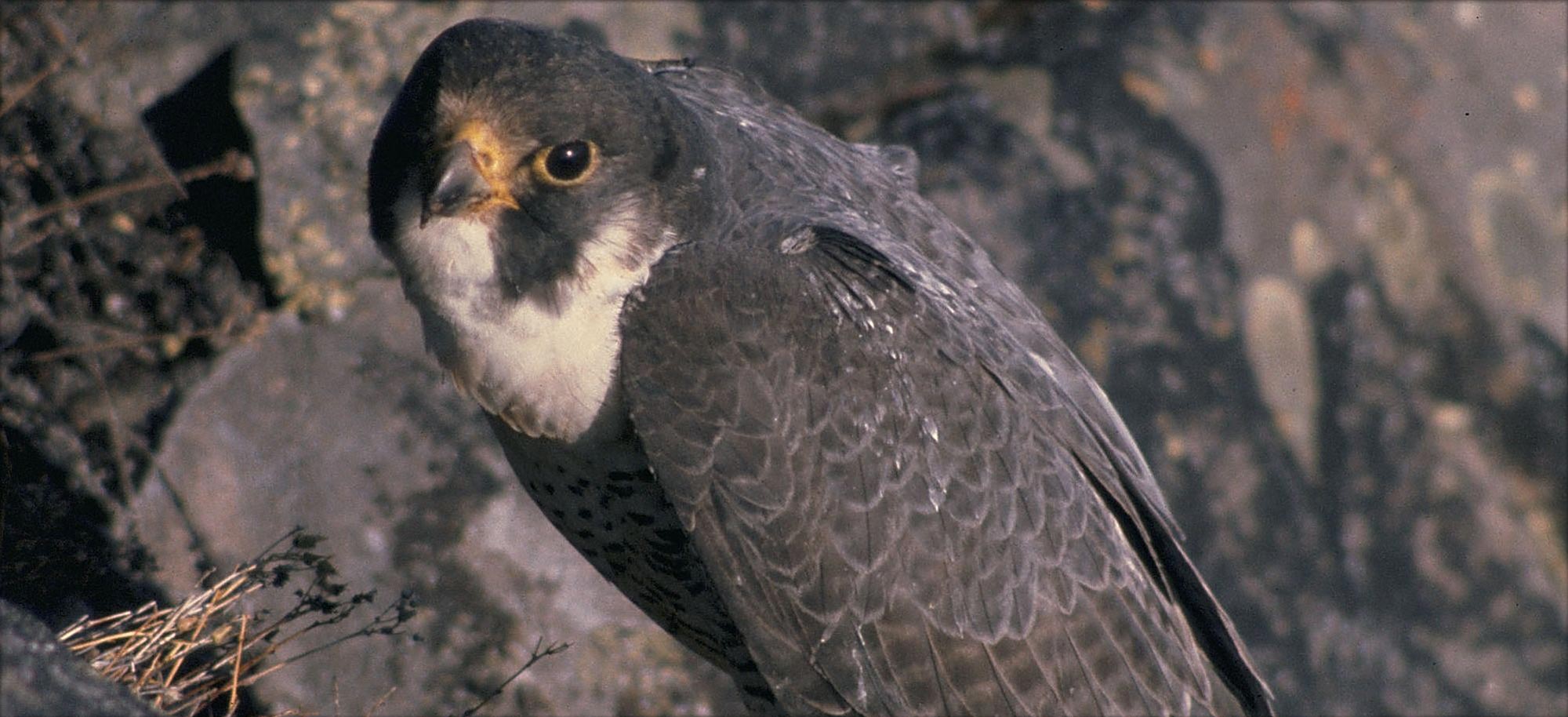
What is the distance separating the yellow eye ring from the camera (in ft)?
8.30

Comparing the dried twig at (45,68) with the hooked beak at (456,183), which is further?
the dried twig at (45,68)

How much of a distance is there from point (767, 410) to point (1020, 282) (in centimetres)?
258

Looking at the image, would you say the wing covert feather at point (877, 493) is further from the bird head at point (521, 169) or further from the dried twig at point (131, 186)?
the dried twig at point (131, 186)

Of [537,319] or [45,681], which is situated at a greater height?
[537,319]

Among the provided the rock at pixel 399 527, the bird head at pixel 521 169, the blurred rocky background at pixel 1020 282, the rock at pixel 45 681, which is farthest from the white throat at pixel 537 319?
the blurred rocky background at pixel 1020 282

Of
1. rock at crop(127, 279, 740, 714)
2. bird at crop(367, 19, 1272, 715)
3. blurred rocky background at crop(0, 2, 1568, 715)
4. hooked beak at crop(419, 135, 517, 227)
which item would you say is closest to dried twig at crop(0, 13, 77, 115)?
blurred rocky background at crop(0, 2, 1568, 715)

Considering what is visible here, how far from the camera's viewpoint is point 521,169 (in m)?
2.53

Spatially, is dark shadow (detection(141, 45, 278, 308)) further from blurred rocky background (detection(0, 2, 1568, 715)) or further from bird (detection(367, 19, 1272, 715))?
bird (detection(367, 19, 1272, 715))

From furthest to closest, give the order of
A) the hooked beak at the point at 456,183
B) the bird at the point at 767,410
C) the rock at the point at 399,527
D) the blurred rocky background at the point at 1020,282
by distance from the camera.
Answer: the blurred rocky background at the point at 1020,282 < the rock at the point at 399,527 < the bird at the point at 767,410 < the hooked beak at the point at 456,183

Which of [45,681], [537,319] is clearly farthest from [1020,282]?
[45,681]

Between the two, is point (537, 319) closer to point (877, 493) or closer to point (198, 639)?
point (877, 493)

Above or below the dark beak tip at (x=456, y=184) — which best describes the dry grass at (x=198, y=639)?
below

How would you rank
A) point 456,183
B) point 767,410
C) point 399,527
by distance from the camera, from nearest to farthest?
point 456,183 → point 767,410 → point 399,527

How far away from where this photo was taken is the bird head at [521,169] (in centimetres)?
250
